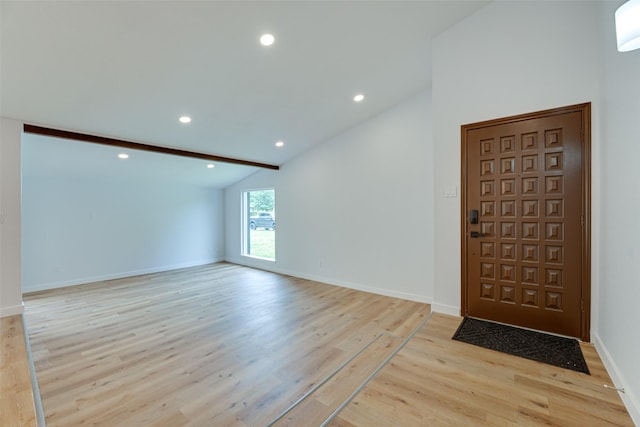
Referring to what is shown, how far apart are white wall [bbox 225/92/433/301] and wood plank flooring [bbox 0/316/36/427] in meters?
3.97

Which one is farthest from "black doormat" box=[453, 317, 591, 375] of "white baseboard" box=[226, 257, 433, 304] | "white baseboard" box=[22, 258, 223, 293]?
"white baseboard" box=[22, 258, 223, 293]

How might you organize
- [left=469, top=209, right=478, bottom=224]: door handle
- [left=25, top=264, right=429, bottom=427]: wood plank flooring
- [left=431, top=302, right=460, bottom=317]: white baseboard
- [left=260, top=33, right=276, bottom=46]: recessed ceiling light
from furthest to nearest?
[left=431, top=302, right=460, bottom=317]: white baseboard
[left=469, top=209, right=478, bottom=224]: door handle
[left=260, top=33, right=276, bottom=46]: recessed ceiling light
[left=25, top=264, right=429, bottom=427]: wood plank flooring

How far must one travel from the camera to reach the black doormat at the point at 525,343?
2211mm

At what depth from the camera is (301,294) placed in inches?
184

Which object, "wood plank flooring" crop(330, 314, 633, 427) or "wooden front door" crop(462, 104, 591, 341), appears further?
"wooden front door" crop(462, 104, 591, 341)

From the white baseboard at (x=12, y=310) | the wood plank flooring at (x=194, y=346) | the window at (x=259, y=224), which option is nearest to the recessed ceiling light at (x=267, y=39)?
the wood plank flooring at (x=194, y=346)

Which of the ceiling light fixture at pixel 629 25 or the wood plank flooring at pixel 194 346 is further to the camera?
the wood plank flooring at pixel 194 346

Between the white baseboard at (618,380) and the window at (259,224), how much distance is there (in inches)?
211

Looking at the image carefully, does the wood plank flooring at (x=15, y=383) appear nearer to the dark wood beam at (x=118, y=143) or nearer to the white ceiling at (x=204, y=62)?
the dark wood beam at (x=118, y=143)

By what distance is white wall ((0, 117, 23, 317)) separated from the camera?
135 inches

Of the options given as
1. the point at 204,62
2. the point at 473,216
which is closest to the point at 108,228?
the point at 204,62

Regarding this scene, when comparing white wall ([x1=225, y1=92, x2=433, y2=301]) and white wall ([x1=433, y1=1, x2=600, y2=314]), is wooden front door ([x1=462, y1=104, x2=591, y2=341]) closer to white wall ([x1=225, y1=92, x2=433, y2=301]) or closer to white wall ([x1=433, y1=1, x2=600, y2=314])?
white wall ([x1=433, y1=1, x2=600, y2=314])

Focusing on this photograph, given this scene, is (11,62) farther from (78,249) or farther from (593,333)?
(593,333)

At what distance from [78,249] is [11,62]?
4.12m
